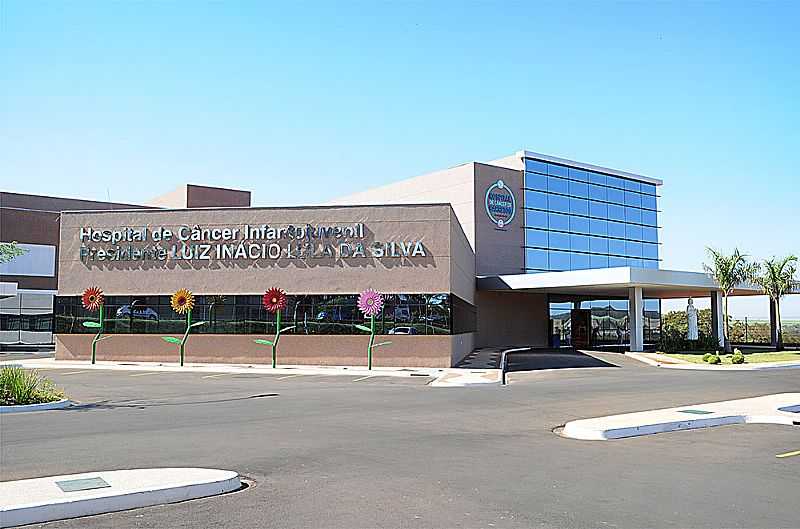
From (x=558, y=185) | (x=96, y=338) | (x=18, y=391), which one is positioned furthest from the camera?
(x=558, y=185)

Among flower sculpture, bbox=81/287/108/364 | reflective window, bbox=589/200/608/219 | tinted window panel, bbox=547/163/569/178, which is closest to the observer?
flower sculpture, bbox=81/287/108/364

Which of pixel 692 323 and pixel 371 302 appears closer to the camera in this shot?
pixel 371 302

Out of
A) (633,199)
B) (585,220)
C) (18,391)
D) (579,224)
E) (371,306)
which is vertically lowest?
(18,391)

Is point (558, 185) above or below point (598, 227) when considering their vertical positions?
above

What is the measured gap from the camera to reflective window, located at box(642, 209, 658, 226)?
195ft

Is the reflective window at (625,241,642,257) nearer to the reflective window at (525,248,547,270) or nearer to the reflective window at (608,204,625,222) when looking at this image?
the reflective window at (608,204,625,222)

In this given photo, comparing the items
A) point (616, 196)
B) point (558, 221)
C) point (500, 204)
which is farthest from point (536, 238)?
point (616, 196)

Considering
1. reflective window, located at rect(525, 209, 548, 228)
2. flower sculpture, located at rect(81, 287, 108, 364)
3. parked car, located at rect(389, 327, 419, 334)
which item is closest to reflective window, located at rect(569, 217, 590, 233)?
reflective window, located at rect(525, 209, 548, 228)

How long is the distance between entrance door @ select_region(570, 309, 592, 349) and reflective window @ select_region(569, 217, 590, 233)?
5.69 metres

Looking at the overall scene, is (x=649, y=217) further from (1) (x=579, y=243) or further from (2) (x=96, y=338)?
(2) (x=96, y=338)

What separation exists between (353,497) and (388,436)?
4783 millimetres

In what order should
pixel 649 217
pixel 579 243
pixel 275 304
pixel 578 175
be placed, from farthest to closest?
pixel 649 217 < pixel 578 175 < pixel 579 243 < pixel 275 304

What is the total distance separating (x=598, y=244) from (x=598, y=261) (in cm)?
120

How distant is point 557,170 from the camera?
5397 centimetres
